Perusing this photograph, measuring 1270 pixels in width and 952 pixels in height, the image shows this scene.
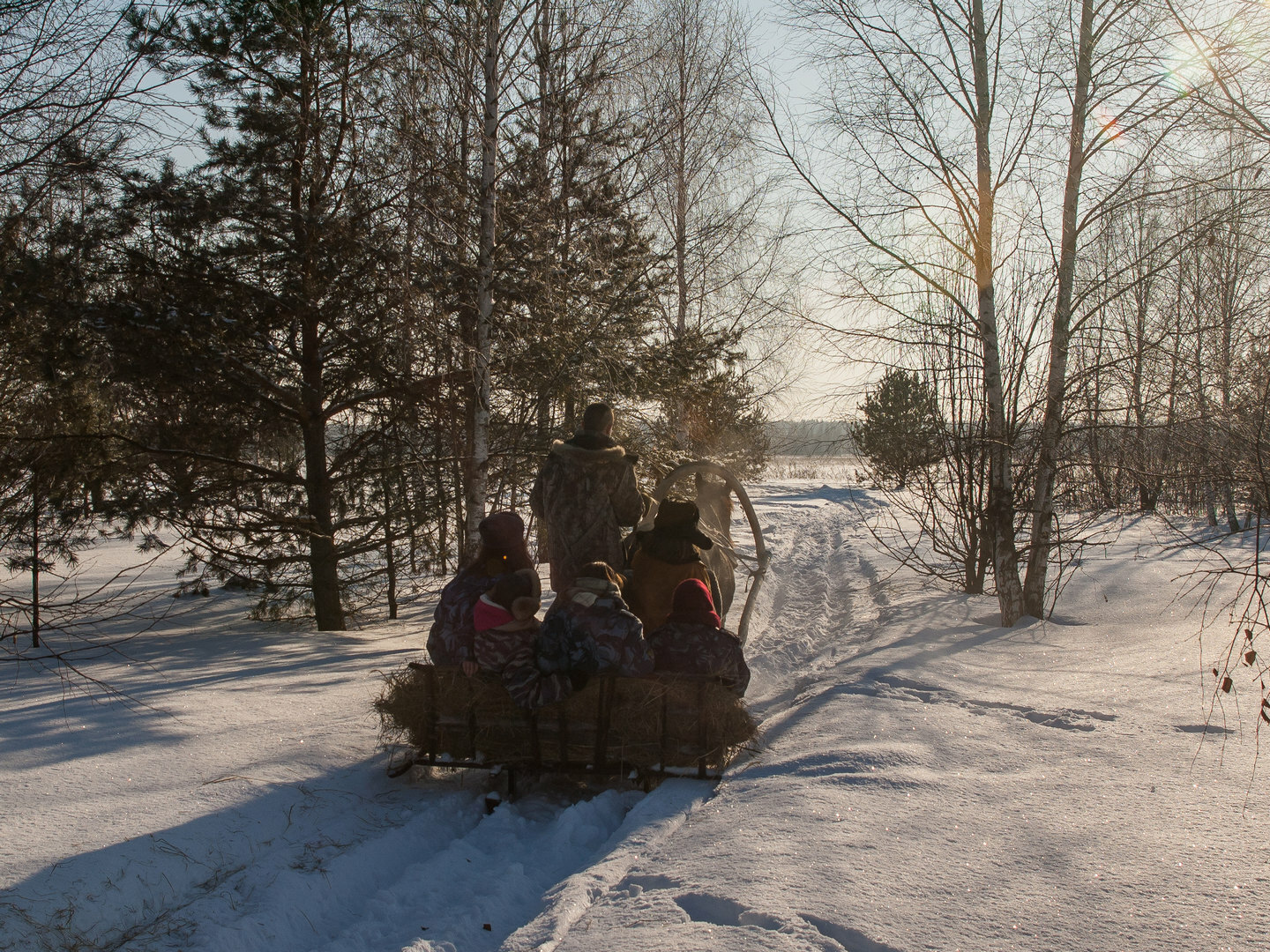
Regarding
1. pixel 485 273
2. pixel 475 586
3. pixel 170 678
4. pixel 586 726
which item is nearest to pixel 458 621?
pixel 475 586

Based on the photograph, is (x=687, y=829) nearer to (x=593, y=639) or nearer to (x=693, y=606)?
(x=593, y=639)

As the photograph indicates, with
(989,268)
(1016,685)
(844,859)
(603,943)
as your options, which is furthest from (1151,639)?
(603,943)

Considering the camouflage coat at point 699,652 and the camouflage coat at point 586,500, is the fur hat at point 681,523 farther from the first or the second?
the camouflage coat at point 699,652

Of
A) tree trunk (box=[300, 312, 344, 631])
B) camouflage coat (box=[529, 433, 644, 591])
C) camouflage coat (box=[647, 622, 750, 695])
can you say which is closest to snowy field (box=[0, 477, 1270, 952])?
camouflage coat (box=[647, 622, 750, 695])

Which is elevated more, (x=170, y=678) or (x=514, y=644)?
(x=514, y=644)

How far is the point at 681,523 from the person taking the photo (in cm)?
555

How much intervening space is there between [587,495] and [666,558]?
73 centimetres

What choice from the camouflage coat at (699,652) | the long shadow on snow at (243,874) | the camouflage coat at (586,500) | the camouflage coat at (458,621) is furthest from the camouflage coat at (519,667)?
the camouflage coat at (586,500)

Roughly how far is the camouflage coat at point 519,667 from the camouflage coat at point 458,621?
15 centimetres

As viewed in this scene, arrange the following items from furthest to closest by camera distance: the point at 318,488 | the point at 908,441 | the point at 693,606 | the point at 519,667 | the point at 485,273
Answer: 1. the point at 908,441
2. the point at 318,488
3. the point at 485,273
4. the point at 693,606
5. the point at 519,667

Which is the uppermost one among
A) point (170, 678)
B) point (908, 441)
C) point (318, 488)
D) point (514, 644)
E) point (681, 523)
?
point (908, 441)

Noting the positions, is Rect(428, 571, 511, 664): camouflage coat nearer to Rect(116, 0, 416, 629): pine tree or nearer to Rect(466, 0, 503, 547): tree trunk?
Rect(466, 0, 503, 547): tree trunk

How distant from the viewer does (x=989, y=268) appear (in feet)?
27.6

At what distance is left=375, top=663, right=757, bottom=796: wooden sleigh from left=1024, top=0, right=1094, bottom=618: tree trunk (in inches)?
194
